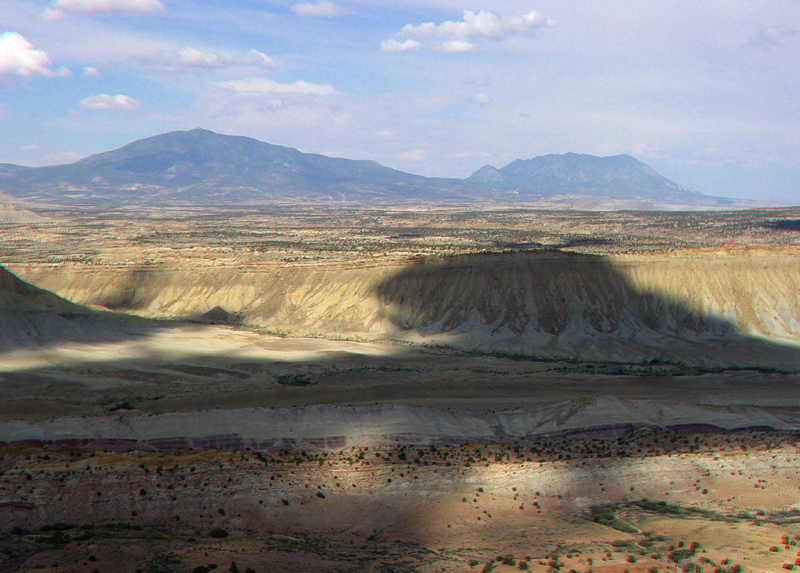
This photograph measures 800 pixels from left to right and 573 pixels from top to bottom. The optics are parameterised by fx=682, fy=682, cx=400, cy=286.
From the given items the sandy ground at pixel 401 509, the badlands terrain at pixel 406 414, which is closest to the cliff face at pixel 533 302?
the badlands terrain at pixel 406 414

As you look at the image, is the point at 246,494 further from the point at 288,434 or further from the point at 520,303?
the point at 520,303

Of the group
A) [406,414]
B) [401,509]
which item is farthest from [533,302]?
[401,509]

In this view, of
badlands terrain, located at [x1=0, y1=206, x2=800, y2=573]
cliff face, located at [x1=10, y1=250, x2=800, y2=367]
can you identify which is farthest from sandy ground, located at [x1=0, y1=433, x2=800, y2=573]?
cliff face, located at [x1=10, y1=250, x2=800, y2=367]

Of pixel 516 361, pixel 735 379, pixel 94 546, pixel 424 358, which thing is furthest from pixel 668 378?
pixel 94 546

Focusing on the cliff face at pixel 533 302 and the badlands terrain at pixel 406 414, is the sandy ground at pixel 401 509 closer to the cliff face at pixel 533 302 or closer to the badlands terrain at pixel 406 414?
the badlands terrain at pixel 406 414

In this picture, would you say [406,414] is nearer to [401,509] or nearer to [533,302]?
[401,509]

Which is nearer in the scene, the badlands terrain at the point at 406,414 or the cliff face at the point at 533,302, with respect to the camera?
the badlands terrain at the point at 406,414
